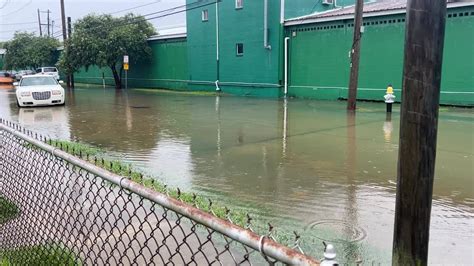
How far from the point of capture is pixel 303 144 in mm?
10094

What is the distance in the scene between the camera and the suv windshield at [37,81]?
1993 centimetres

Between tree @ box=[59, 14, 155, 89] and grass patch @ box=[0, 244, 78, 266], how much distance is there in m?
29.0

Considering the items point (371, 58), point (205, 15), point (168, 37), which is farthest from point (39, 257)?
point (168, 37)

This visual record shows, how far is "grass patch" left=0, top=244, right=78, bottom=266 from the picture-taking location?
3.84m

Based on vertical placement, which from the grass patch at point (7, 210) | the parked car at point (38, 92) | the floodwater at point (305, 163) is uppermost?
the parked car at point (38, 92)

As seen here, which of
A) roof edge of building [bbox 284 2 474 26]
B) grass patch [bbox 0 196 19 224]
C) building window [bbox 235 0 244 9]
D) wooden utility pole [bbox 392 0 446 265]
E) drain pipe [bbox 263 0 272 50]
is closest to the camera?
wooden utility pole [bbox 392 0 446 265]

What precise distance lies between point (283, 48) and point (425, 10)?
23.1m

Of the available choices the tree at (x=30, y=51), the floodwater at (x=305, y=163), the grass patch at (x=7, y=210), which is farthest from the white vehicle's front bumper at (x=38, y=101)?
the tree at (x=30, y=51)

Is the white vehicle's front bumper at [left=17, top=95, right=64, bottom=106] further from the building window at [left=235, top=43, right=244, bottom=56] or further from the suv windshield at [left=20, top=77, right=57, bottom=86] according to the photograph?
the building window at [left=235, top=43, right=244, bottom=56]

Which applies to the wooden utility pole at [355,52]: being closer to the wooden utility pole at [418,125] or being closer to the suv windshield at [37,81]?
the suv windshield at [37,81]

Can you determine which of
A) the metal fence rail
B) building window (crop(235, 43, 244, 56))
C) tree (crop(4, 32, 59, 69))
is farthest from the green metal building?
tree (crop(4, 32, 59, 69))

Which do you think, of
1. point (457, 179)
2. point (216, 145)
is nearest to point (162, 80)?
point (216, 145)

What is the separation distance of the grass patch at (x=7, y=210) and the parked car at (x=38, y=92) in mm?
15077

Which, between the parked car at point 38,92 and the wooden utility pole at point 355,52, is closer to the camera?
the wooden utility pole at point 355,52
